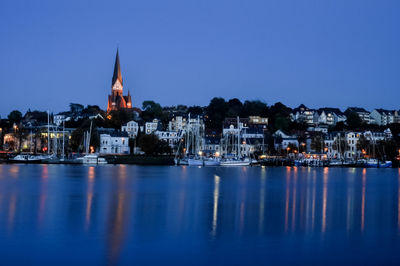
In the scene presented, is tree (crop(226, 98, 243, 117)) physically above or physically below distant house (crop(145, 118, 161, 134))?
above

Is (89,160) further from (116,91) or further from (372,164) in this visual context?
(116,91)

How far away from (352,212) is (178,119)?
113 metres

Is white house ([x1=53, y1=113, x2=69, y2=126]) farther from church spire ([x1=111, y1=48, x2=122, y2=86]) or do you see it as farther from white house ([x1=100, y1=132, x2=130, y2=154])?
white house ([x1=100, y1=132, x2=130, y2=154])

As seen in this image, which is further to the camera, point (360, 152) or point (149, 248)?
point (360, 152)

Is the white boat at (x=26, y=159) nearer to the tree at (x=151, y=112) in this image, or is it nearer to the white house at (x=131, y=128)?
the white house at (x=131, y=128)

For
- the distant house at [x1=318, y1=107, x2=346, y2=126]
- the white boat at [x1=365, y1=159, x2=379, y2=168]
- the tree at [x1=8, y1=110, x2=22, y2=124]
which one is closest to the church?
the tree at [x1=8, y1=110, x2=22, y2=124]

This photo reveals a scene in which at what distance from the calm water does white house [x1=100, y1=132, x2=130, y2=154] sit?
75.2 m

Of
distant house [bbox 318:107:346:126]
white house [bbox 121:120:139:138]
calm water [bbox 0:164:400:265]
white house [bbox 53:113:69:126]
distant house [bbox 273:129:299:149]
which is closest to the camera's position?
calm water [bbox 0:164:400:265]

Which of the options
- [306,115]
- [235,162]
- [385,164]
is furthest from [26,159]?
[306,115]

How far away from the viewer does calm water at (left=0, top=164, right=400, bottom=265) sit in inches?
715

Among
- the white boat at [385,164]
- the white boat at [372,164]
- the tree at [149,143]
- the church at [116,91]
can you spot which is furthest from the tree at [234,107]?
the white boat at [385,164]

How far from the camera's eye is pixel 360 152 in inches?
4788

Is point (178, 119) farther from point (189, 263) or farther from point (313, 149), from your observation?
point (189, 263)

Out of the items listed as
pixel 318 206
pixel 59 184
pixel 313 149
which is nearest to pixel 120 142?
pixel 313 149
